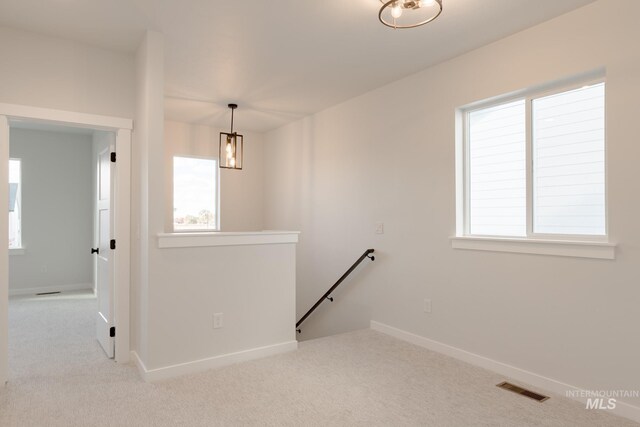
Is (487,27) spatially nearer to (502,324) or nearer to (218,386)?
(502,324)

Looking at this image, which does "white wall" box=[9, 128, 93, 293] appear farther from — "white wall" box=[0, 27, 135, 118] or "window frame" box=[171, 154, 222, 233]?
"white wall" box=[0, 27, 135, 118]

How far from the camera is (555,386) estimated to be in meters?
2.76

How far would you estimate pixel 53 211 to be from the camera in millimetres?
6816

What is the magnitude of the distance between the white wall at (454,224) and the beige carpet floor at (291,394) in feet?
1.14

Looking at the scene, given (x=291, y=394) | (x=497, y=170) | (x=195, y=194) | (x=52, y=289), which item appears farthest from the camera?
(x=52, y=289)

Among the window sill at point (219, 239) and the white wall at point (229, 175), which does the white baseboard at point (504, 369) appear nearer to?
the window sill at point (219, 239)

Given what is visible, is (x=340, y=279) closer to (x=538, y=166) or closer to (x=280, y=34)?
(x=538, y=166)

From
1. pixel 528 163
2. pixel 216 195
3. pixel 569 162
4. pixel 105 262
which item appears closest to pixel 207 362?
pixel 105 262

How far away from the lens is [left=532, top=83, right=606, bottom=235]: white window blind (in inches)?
105

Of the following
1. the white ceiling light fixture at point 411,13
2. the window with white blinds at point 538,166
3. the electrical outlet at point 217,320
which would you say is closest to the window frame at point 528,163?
the window with white blinds at point 538,166

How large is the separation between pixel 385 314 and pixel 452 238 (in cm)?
118

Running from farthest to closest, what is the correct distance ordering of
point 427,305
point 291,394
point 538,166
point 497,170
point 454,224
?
point 427,305, point 454,224, point 497,170, point 538,166, point 291,394

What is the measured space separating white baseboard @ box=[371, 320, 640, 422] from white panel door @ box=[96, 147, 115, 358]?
2.64 meters

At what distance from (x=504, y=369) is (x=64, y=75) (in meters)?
4.15
